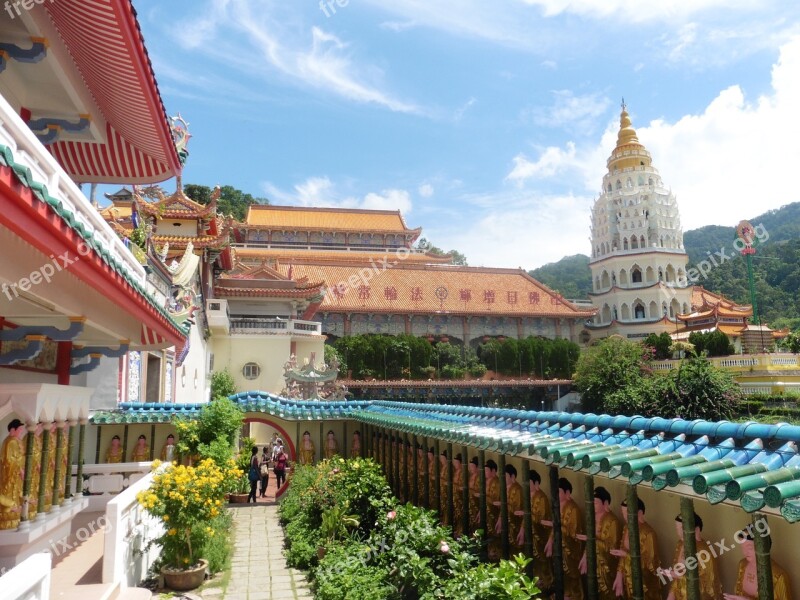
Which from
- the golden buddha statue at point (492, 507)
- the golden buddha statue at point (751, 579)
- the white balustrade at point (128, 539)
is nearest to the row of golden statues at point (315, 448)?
the white balustrade at point (128, 539)

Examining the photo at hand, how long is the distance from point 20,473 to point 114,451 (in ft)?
28.7

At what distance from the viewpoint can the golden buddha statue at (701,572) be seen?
4629 millimetres

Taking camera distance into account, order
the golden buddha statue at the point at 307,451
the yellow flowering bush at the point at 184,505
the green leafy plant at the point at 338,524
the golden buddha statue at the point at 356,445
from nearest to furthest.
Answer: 1. the yellow flowering bush at the point at 184,505
2. the green leafy plant at the point at 338,524
3. the golden buddha statue at the point at 307,451
4. the golden buddha statue at the point at 356,445

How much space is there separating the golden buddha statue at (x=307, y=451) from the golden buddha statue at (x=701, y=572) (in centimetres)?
1196

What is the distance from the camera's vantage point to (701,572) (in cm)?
467

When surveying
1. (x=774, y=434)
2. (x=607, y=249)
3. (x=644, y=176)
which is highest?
(x=644, y=176)

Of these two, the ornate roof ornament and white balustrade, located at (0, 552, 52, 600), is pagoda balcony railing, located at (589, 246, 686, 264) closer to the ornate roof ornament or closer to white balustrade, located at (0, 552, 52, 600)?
the ornate roof ornament

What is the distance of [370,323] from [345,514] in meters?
28.4

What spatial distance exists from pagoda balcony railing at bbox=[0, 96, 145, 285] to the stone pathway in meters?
4.94

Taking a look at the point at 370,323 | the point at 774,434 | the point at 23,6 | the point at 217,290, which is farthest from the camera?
the point at 370,323

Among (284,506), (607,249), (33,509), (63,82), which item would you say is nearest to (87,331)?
(33,509)

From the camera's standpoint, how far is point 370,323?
37750mm

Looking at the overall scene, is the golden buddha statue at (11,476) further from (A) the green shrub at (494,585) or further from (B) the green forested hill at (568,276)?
(B) the green forested hill at (568,276)

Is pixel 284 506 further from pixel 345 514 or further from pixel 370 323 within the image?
pixel 370 323
